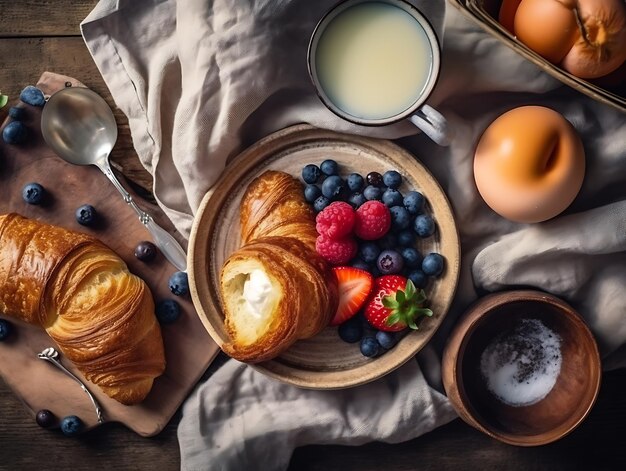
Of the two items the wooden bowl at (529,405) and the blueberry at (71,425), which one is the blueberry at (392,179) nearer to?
the wooden bowl at (529,405)

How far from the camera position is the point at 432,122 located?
1.42 metres

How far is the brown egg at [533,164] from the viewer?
1427 mm

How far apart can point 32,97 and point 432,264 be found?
1063 mm

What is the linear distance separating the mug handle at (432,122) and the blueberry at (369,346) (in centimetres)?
46

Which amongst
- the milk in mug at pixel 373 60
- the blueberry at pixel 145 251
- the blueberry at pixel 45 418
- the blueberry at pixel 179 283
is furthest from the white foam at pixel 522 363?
the blueberry at pixel 45 418

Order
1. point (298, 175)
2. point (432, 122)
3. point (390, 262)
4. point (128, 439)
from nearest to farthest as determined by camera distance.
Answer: point (432, 122)
point (390, 262)
point (298, 175)
point (128, 439)

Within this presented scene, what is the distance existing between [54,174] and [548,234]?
120 cm

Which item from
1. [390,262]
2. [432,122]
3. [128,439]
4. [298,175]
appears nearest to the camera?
[432,122]

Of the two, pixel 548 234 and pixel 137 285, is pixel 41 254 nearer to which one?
pixel 137 285

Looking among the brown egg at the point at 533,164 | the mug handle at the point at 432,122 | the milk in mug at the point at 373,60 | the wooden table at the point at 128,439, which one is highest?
the milk in mug at the point at 373,60

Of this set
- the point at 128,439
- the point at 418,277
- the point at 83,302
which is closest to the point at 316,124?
the point at 418,277

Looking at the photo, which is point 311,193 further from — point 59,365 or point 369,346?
point 59,365

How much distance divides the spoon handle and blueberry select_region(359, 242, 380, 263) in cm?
44

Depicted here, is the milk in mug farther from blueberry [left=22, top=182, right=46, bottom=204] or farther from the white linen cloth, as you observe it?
blueberry [left=22, top=182, right=46, bottom=204]
